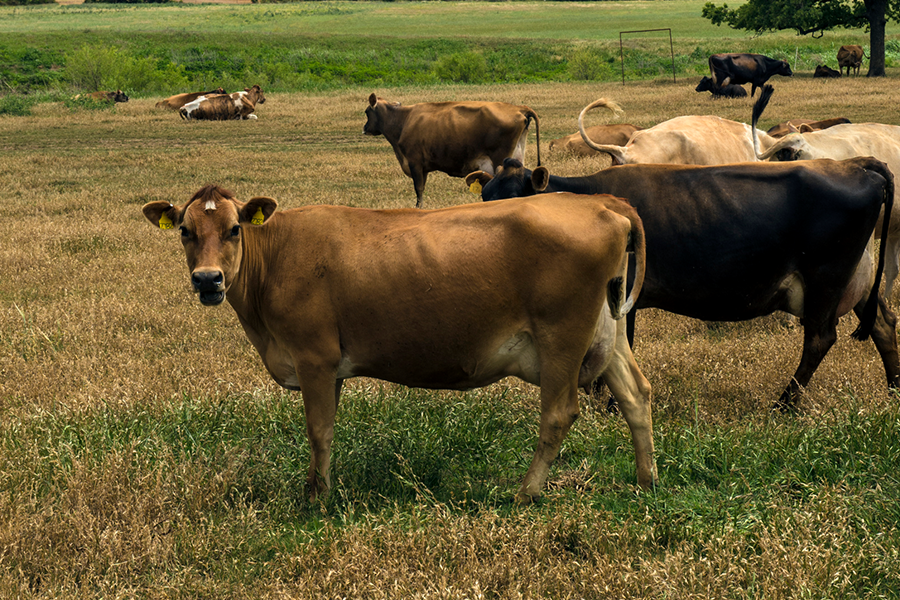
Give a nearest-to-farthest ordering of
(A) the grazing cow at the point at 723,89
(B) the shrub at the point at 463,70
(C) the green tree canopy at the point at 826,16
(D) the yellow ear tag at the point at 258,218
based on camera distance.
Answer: (D) the yellow ear tag at the point at 258,218, (A) the grazing cow at the point at 723,89, (C) the green tree canopy at the point at 826,16, (B) the shrub at the point at 463,70

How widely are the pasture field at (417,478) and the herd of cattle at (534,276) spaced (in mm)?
338

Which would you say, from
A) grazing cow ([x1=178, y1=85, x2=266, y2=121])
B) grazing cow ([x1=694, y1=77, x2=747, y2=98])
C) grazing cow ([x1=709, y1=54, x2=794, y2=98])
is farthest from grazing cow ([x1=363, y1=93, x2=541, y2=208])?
grazing cow ([x1=709, y1=54, x2=794, y2=98])

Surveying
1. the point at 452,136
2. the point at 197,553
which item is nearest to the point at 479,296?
the point at 197,553

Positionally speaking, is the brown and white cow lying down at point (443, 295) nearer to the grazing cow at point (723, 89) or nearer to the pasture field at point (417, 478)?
the pasture field at point (417, 478)

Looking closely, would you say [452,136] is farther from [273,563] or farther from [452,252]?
[273,563]

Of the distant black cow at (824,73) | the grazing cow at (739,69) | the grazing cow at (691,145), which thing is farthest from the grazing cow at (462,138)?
the distant black cow at (824,73)

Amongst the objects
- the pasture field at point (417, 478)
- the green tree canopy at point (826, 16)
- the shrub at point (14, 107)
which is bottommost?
the pasture field at point (417, 478)

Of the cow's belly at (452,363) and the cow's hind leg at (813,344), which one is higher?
the cow's belly at (452,363)

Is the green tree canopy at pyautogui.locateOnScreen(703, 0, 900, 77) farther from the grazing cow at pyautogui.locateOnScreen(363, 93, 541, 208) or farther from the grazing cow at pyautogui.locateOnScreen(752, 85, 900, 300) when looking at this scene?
the grazing cow at pyautogui.locateOnScreen(752, 85, 900, 300)

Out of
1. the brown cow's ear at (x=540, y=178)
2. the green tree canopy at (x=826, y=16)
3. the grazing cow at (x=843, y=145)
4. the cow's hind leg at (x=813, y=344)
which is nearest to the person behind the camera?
the cow's hind leg at (x=813, y=344)

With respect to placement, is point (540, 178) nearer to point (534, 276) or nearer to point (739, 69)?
point (534, 276)

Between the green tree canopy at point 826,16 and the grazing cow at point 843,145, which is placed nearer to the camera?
the grazing cow at point 843,145

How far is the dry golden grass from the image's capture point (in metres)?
3.51

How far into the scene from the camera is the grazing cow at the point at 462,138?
46.2ft
